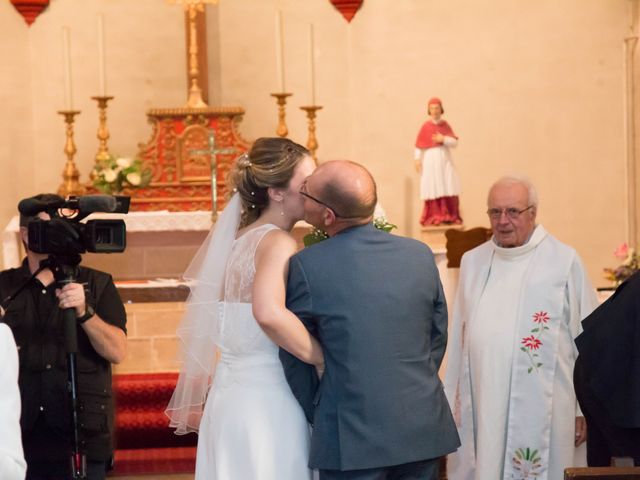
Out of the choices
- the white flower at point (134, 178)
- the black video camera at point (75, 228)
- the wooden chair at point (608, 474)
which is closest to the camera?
the wooden chair at point (608, 474)

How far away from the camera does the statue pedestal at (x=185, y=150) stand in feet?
31.1

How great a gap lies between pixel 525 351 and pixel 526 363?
5 centimetres

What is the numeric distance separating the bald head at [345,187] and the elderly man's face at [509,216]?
5.21 feet

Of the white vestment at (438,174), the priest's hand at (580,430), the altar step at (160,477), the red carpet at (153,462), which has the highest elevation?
the white vestment at (438,174)

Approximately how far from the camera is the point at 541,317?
5.06 metres

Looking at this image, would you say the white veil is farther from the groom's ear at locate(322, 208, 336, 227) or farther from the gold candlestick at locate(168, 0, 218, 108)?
the gold candlestick at locate(168, 0, 218, 108)

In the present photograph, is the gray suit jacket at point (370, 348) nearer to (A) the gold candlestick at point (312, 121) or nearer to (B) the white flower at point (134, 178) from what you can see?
(A) the gold candlestick at point (312, 121)

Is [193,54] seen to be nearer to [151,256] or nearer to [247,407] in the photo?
[151,256]

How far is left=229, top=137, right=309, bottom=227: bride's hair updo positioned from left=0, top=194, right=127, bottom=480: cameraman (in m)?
0.79

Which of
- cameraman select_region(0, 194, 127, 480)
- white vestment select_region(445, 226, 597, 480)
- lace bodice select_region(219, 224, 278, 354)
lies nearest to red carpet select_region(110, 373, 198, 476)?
white vestment select_region(445, 226, 597, 480)

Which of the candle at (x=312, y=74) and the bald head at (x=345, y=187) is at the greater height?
the candle at (x=312, y=74)

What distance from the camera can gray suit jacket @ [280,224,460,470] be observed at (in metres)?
3.48

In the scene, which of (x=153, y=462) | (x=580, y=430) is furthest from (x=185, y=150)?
(x=580, y=430)

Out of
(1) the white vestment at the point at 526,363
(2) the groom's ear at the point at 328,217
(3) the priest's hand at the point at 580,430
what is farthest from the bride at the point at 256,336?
(3) the priest's hand at the point at 580,430
